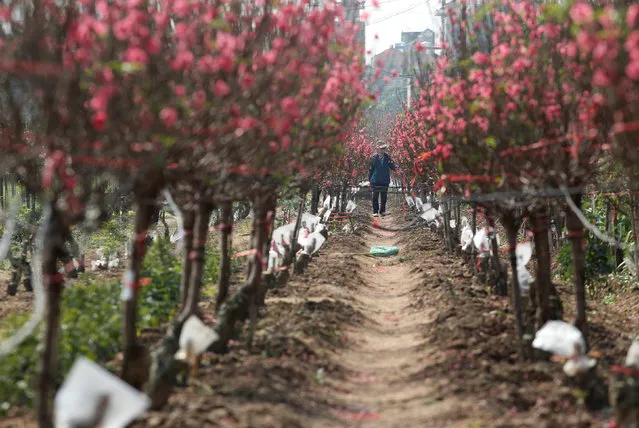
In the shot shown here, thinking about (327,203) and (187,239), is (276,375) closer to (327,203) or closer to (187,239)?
(187,239)

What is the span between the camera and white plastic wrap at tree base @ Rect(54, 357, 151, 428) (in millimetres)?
5969

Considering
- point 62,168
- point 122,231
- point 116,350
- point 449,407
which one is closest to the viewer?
point 62,168

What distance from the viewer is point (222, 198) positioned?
8.58 meters

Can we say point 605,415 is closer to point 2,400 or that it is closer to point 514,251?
point 514,251

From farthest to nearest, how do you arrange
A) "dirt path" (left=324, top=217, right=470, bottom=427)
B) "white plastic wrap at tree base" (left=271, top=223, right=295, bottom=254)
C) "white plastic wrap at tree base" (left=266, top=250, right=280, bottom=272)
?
"white plastic wrap at tree base" (left=271, top=223, right=295, bottom=254), "white plastic wrap at tree base" (left=266, top=250, right=280, bottom=272), "dirt path" (left=324, top=217, right=470, bottom=427)

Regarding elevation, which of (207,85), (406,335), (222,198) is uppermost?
(207,85)

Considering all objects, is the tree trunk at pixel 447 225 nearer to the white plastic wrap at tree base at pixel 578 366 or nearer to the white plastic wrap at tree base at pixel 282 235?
the white plastic wrap at tree base at pixel 282 235

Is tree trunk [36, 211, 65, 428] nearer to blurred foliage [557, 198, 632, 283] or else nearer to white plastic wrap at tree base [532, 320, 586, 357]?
white plastic wrap at tree base [532, 320, 586, 357]

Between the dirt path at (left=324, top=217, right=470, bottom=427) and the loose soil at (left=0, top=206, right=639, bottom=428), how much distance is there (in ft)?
0.07

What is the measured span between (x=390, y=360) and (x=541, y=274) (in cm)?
215

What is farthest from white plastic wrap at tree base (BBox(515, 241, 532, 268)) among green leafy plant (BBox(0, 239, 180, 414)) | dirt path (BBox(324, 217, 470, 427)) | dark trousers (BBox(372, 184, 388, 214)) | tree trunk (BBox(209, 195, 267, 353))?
dark trousers (BBox(372, 184, 388, 214))

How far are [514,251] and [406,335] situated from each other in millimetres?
2969

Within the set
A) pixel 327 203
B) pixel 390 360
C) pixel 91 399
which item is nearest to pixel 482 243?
pixel 390 360

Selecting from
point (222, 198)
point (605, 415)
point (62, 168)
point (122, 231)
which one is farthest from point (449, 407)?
point (122, 231)
